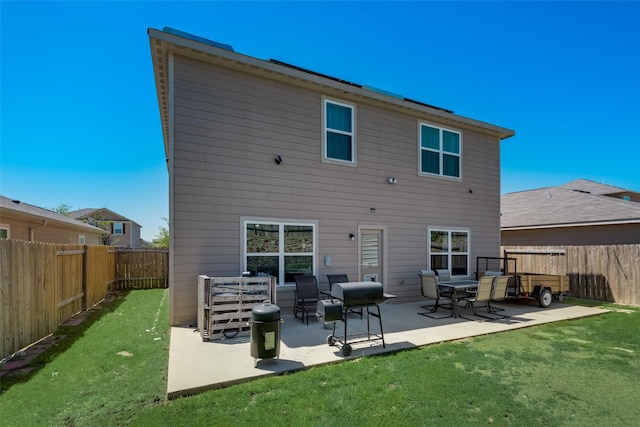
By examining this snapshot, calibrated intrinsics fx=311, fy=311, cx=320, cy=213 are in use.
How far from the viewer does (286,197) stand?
7215 mm

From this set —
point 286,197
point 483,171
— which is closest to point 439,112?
point 483,171

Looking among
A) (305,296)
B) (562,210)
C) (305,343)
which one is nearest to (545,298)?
(305,296)

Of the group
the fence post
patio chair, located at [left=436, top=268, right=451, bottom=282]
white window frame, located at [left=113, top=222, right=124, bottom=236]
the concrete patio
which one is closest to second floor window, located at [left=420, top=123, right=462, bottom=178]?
patio chair, located at [left=436, top=268, right=451, bottom=282]

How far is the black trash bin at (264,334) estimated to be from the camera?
12.9 ft

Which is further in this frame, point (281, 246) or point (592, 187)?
point (592, 187)

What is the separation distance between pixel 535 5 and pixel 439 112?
3592 mm

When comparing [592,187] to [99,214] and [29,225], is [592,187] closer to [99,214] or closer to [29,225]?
[29,225]

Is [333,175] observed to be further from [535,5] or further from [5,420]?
[535,5]

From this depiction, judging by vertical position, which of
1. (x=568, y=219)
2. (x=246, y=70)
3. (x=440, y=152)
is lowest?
(x=568, y=219)

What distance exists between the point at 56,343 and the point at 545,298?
11.0 m

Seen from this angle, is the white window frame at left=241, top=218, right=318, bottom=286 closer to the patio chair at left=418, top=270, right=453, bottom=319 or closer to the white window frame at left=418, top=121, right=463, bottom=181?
the patio chair at left=418, top=270, right=453, bottom=319

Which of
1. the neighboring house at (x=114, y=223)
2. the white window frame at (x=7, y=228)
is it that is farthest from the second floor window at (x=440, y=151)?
the neighboring house at (x=114, y=223)

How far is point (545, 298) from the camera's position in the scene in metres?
8.48

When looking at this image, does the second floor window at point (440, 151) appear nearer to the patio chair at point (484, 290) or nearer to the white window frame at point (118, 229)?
the patio chair at point (484, 290)
